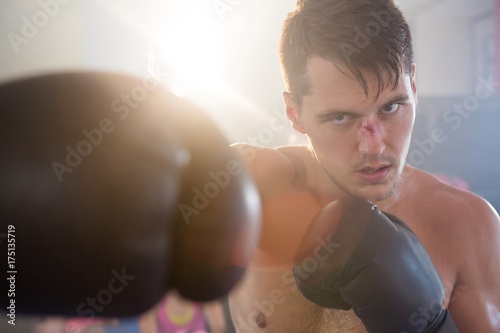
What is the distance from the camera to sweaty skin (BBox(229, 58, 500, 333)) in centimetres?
91

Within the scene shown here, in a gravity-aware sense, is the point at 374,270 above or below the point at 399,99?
below

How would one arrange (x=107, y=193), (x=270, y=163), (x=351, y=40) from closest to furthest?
(x=107, y=193)
(x=351, y=40)
(x=270, y=163)

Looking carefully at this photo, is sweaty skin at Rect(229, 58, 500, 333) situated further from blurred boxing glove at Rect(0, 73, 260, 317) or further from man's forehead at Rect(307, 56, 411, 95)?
blurred boxing glove at Rect(0, 73, 260, 317)

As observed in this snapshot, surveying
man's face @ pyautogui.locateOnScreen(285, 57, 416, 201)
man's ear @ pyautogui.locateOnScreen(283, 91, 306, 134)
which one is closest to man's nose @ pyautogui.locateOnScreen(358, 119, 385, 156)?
man's face @ pyautogui.locateOnScreen(285, 57, 416, 201)

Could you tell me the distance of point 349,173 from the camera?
0.96 metres

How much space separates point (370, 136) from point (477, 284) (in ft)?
1.22

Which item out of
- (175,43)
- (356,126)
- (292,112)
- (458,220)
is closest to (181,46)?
(175,43)

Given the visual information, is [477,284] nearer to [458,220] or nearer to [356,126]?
[458,220]

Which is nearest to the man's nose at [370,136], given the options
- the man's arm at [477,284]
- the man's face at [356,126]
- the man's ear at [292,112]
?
the man's face at [356,126]

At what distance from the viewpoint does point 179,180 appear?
0.64 metres

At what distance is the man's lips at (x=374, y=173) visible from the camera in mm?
943

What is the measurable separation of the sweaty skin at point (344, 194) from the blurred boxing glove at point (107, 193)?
325mm

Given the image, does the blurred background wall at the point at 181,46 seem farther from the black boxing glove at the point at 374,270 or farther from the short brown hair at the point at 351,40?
the black boxing glove at the point at 374,270

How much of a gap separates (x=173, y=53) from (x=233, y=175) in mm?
426
